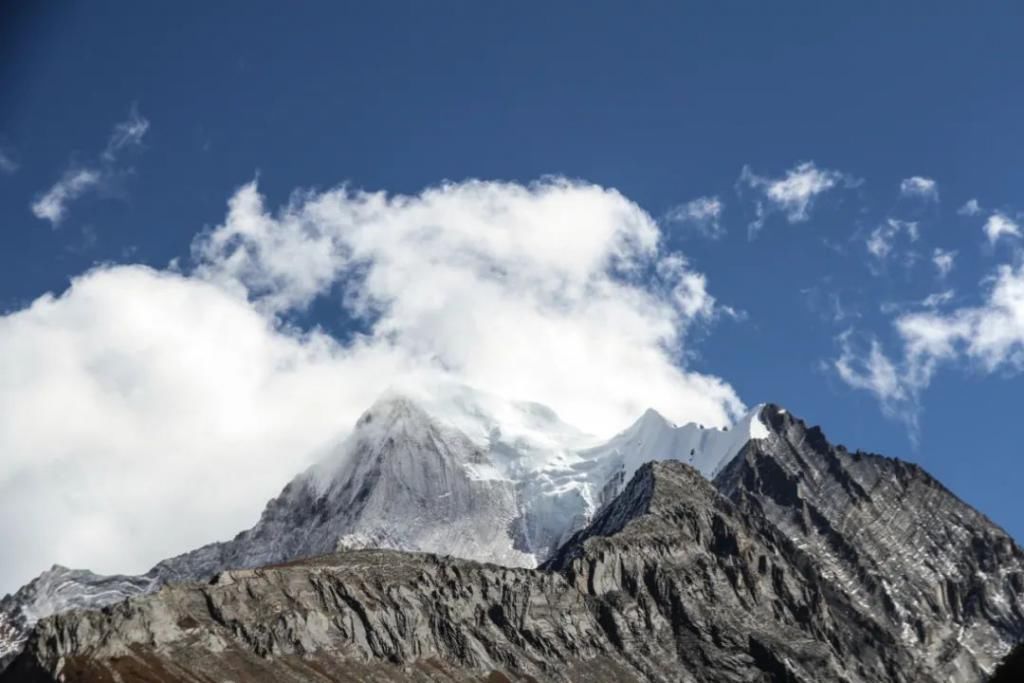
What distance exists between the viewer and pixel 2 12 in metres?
46.9

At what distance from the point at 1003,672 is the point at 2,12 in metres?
53.9

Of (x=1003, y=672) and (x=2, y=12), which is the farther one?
(x=1003, y=672)

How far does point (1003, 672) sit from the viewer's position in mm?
74250
